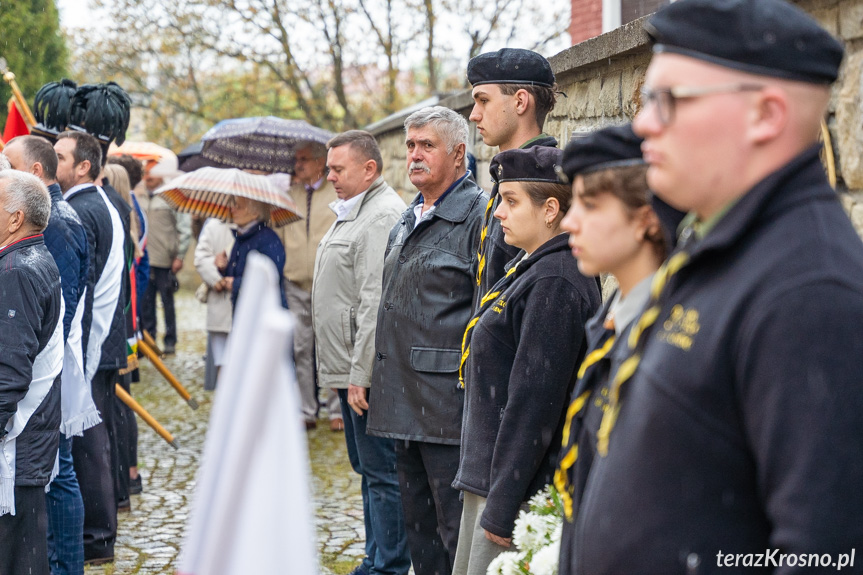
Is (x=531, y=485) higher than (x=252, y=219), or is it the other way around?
(x=252, y=219)

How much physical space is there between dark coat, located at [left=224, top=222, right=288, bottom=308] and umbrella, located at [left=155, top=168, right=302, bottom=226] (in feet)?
0.79

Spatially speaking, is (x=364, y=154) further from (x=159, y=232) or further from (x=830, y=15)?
(x=159, y=232)

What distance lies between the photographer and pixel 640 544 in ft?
4.98

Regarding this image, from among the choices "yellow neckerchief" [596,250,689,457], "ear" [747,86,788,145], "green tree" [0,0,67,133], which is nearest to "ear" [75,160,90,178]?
"yellow neckerchief" [596,250,689,457]

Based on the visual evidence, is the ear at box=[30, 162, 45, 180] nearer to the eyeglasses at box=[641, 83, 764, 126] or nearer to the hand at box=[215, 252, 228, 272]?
the hand at box=[215, 252, 228, 272]

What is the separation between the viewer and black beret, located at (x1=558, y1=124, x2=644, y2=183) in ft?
6.52

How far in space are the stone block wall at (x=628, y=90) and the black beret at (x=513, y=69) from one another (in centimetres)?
26

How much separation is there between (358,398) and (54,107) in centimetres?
321

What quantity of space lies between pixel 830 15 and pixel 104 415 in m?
4.25

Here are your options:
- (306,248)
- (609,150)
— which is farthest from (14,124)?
(609,150)

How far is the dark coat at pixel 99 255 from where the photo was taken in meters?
5.07

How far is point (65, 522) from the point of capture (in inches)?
178

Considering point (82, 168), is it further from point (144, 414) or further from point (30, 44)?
point (30, 44)

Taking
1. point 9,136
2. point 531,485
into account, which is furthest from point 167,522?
point 531,485
